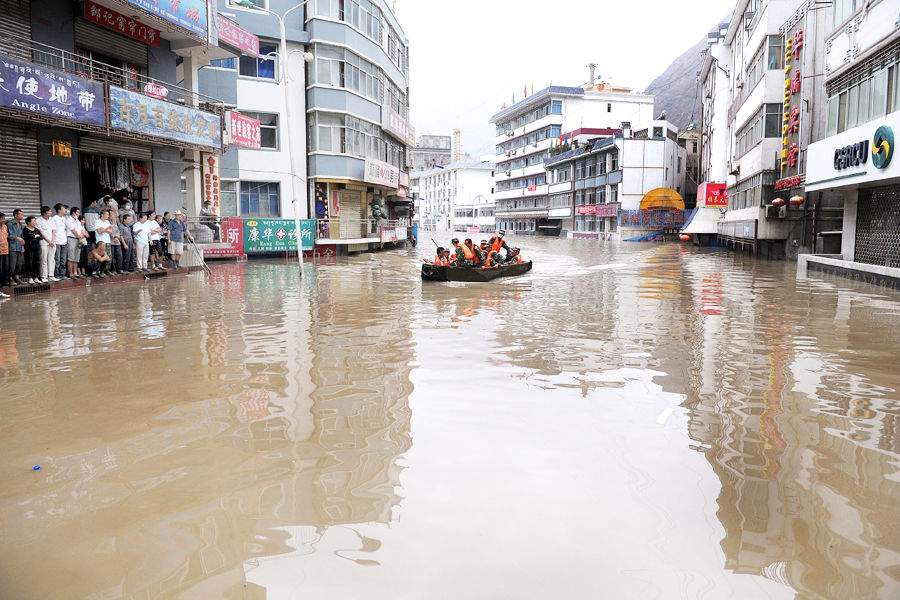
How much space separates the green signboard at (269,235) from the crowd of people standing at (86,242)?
5.56 metres

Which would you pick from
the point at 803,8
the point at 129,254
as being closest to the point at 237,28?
the point at 129,254

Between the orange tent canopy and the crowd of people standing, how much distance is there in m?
41.5

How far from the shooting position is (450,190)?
111438 millimetres

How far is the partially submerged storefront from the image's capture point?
1734 cm

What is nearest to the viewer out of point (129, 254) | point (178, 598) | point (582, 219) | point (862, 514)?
point (178, 598)

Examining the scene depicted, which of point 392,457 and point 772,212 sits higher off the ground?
point 772,212

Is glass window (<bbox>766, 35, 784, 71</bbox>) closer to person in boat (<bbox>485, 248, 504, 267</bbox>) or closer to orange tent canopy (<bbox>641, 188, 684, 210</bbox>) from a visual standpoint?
person in boat (<bbox>485, 248, 504, 267</bbox>)

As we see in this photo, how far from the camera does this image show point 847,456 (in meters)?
5.06

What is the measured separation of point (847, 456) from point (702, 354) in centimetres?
378

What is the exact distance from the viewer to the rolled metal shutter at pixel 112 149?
18266mm

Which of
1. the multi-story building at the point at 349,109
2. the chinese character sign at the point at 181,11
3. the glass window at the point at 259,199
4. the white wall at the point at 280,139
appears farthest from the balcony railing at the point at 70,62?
the multi-story building at the point at 349,109

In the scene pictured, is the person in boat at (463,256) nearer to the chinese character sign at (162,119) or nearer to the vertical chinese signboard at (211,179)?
the chinese character sign at (162,119)

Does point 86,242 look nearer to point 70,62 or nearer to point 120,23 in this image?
point 70,62

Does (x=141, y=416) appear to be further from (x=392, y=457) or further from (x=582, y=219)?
(x=582, y=219)
